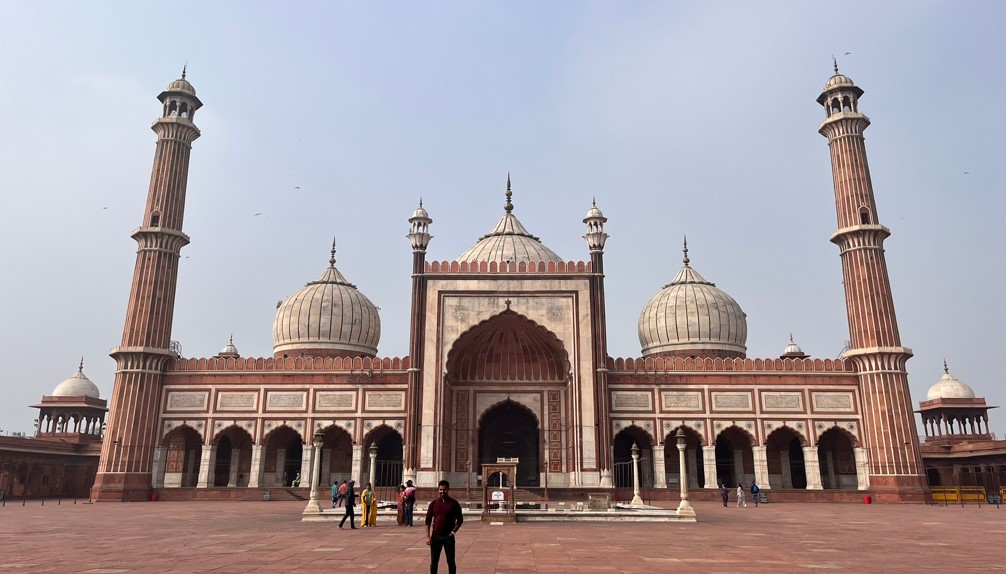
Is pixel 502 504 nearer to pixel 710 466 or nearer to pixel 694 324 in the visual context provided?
pixel 710 466

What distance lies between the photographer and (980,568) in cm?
804

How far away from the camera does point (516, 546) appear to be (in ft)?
34.2

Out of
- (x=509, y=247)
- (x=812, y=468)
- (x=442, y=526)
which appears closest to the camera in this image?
(x=442, y=526)

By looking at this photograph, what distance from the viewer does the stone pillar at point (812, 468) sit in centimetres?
2697

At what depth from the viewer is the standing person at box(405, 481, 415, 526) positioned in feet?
48.2

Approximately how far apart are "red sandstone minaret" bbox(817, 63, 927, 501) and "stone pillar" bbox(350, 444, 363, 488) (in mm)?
19387

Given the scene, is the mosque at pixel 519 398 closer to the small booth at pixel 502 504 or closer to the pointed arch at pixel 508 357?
the pointed arch at pixel 508 357

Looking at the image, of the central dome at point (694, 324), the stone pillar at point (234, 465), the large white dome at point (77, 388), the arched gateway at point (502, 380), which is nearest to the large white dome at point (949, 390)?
the central dome at point (694, 324)

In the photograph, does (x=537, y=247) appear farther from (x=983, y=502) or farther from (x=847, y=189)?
(x=983, y=502)

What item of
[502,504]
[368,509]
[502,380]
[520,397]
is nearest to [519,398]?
[520,397]

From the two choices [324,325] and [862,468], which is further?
[324,325]

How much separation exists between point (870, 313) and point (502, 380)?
14.9 meters

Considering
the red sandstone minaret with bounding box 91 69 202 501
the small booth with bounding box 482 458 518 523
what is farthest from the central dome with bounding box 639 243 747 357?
the red sandstone minaret with bounding box 91 69 202 501

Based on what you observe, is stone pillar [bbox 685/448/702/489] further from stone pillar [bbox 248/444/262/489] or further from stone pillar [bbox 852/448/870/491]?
stone pillar [bbox 248/444/262/489]
